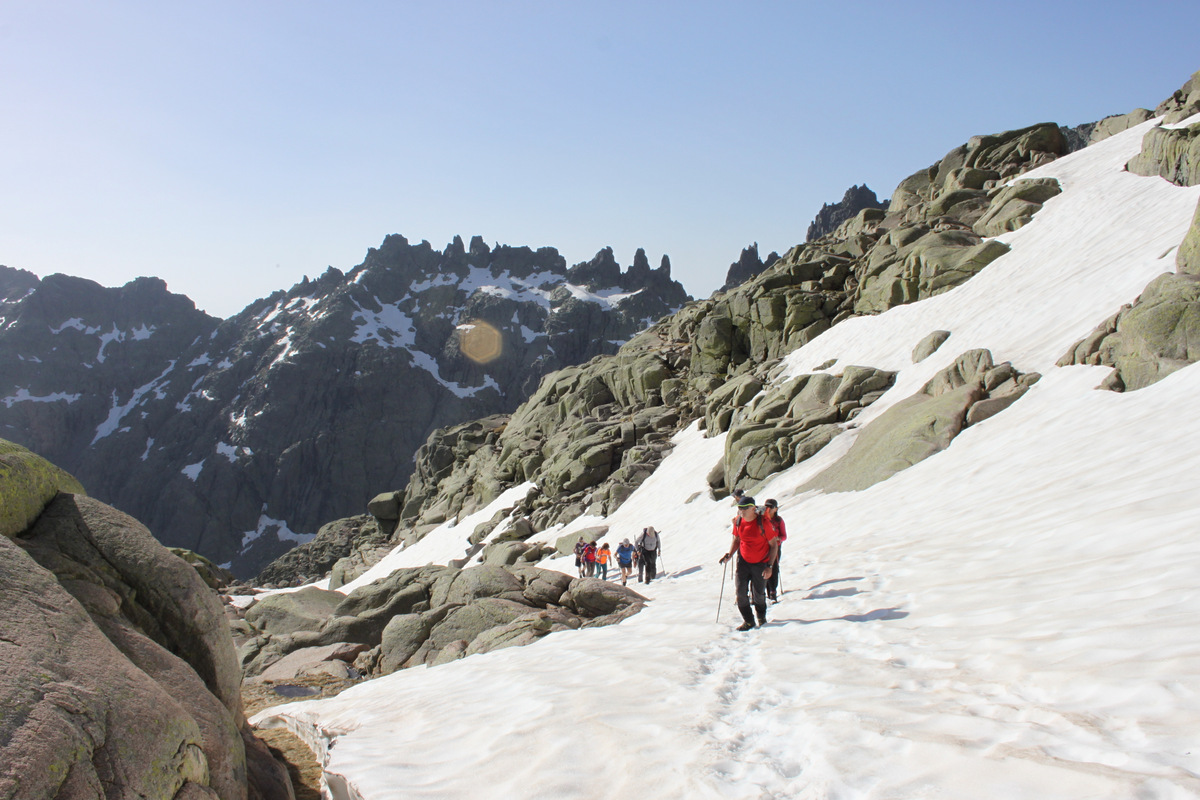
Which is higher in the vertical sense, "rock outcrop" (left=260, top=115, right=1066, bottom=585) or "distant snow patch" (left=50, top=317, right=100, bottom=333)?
"distant snow patch" (left=50, top=317, right=100, bottom=333)

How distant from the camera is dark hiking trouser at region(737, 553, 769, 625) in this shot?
955 centimetres

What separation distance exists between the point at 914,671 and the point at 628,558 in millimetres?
17051

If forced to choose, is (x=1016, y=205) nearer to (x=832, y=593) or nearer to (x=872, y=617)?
(x=832, y=593)

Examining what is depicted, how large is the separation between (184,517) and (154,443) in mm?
31178

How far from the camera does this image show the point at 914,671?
6.37 metres

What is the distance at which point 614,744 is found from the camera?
575 cm

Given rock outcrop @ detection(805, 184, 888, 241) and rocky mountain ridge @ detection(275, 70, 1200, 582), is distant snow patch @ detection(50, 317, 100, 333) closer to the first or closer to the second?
rocky mountain ridge @ detection(275, 70, 1200, 582)

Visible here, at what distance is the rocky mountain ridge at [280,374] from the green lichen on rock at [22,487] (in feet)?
467

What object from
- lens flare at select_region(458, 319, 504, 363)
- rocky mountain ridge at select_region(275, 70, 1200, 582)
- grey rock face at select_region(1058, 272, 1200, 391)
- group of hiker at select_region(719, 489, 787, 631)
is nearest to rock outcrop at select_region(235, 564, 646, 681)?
group of hiker at select_region(719, 489, 787, 631)

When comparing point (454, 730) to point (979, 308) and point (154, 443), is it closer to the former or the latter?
point (979, 308)

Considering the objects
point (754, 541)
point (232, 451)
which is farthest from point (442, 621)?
point (232, 451)

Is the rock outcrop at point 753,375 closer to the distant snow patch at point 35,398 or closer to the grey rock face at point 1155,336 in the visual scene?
the grey rock face at point 1155,336

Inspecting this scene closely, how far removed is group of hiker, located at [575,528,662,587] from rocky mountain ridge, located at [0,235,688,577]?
125m

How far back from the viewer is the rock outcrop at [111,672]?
4000mm
